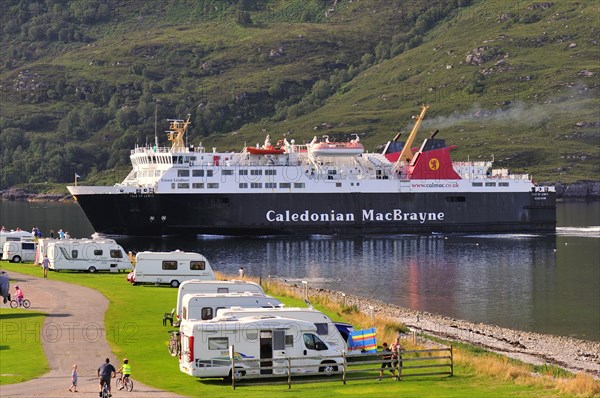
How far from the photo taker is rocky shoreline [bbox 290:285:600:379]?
35.3 metres

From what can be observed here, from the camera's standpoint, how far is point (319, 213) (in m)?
88.5

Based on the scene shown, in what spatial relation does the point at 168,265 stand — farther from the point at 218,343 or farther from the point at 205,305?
the point at 218,343

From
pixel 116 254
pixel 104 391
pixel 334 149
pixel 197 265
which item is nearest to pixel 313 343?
pixel 104 391

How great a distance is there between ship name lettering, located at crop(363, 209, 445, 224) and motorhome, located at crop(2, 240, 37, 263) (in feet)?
131

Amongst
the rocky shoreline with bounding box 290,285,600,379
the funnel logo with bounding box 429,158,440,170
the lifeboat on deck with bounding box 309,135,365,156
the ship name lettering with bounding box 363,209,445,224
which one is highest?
the lifeboat on deck with bounding box 309,135,365,156

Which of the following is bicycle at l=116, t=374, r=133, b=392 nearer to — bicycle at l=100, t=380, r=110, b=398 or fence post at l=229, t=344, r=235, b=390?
bicycle at l=100, t=380, r=110, b=398

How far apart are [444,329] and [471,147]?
14660 cm

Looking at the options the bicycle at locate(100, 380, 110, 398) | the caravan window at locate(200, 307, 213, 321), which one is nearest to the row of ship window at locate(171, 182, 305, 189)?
the caravan window at locate(200, 307, 213, 321)

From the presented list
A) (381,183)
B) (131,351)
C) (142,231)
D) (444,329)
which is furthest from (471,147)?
(131,351)

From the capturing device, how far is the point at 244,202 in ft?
283

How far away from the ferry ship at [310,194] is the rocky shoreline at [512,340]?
37.7 meters

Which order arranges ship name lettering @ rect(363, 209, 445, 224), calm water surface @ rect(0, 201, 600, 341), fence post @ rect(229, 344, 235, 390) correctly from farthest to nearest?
ship name lettering @ rect(363, 209, 445, 224) → calm water surface @ rect(0, 201, 600, 341) → fence post @ rect(229, 344, 235, 390)

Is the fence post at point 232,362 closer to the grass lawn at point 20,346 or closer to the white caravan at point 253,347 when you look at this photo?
the white caravan at point 253,347

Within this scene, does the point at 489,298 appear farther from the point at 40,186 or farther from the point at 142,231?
the point at 40,186
